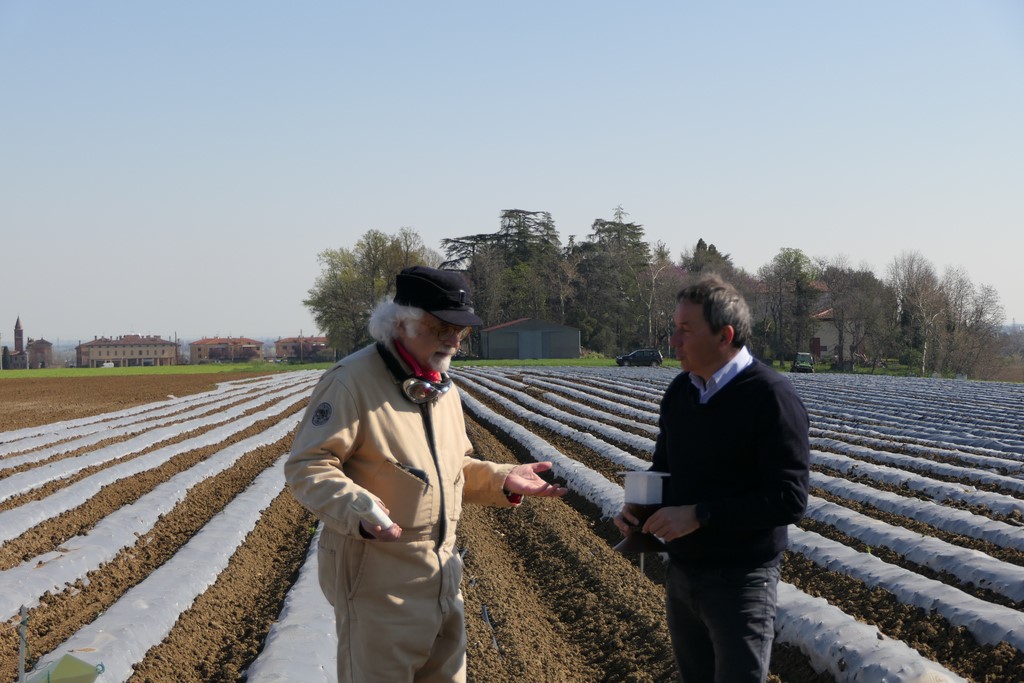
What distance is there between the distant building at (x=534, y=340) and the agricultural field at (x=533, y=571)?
46001mm

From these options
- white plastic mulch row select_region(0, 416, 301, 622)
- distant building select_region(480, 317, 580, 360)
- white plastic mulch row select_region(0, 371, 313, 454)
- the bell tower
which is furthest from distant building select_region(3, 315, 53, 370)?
white plastic mulch row select_region(0, 416, 301, 622)

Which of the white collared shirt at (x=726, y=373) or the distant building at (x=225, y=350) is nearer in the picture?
the white collared shirt at (x=726, y=373)

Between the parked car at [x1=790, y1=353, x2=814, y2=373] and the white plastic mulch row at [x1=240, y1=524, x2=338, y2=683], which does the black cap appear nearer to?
the white plastic mulch row at [x1=240, y1=524, x2=338, y2=683]

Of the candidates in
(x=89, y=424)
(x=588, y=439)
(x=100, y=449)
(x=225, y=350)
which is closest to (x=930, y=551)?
(x=588, y=439)

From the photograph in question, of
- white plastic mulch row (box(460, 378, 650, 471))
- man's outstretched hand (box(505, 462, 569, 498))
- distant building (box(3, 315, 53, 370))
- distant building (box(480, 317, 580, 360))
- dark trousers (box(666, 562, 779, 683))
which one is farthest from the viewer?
distant building (box(3, 315, 53, 370))

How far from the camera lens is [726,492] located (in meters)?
2.43

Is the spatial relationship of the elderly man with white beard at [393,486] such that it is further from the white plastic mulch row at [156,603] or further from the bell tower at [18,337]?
the bell tower at [18,337]

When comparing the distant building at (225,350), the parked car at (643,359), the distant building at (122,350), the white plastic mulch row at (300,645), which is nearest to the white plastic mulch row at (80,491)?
the white plastic mulch row at (300,645)

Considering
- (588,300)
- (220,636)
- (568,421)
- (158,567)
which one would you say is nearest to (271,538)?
(158,567)

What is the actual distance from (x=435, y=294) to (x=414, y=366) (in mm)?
216

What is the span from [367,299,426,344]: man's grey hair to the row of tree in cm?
4658

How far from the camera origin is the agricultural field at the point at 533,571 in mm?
4316

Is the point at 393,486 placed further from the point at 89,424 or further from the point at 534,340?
the point at 534,340

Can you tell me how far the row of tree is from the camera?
51.5 metres
